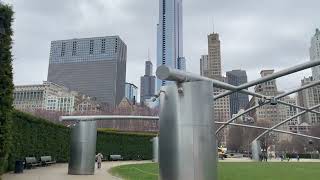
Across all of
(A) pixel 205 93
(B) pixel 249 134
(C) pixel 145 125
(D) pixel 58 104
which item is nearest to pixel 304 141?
(B) pixel 249 134

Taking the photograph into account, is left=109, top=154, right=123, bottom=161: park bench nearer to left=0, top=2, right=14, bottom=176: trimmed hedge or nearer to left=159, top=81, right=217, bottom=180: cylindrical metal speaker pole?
left=0, top=2, right=14, bottom=176: trimmed hedge

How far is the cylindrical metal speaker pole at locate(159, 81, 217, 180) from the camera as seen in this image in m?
8.46

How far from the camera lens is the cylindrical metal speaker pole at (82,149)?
23.2m

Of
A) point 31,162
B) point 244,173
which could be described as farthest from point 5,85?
point 244,173

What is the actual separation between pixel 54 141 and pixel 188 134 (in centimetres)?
2668

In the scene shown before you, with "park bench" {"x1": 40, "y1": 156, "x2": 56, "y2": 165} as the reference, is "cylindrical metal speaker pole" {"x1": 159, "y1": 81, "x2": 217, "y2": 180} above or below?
above

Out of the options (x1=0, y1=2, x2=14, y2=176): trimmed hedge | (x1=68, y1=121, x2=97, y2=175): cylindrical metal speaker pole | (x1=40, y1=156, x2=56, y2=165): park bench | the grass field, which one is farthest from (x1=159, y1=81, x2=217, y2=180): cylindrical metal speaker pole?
(x1=40, y1=156, x2=56, y2=165): park bench

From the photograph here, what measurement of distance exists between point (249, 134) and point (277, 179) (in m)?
87.4

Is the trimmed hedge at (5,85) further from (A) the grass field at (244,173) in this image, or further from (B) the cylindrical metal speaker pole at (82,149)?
(B) the cylindrical metal speaker pole at (82,149)

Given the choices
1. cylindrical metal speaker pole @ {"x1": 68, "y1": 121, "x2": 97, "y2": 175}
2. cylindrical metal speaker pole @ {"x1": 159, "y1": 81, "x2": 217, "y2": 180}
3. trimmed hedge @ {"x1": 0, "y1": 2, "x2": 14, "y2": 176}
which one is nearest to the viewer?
cylindrical metal speaker pole @ {"x1": 159, "y1": 81, "x2": 217, "y2": 180}

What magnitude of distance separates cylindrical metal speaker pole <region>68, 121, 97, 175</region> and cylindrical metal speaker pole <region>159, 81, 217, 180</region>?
15285 mm

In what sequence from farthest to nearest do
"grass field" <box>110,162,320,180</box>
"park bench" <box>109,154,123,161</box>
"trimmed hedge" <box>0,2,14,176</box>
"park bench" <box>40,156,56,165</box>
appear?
1. "park bench" <box>109,154,123,161</box>
2. "park bench" <box>40,156,56,165</box>
3. "grass field" <box>110,162,320,180</box>
4. "trimmed hedge" <box>0,2,14,176</box>

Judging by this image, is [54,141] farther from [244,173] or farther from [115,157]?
[244,173]

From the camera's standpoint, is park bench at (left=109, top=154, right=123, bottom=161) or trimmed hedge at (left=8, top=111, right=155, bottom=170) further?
park bench at (left=109, top=154, right=123, bottom=161)
